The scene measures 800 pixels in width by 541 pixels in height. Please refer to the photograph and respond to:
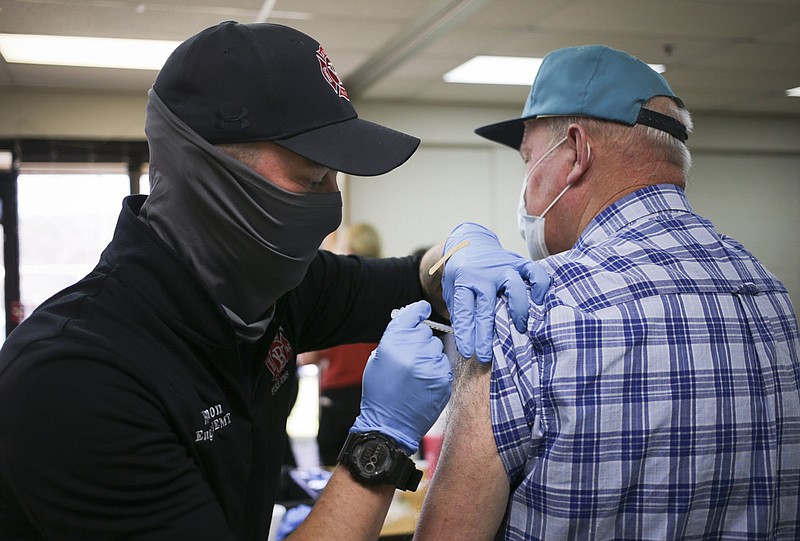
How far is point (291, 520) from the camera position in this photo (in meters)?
2.05

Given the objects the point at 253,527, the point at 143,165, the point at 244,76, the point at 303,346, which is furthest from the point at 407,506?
the point at 143,165

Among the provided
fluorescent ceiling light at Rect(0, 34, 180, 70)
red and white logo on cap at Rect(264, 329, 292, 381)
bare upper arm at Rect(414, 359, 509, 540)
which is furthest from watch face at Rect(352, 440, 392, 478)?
fluorescent ceiling light at Rect(0, 34, 180, 70)

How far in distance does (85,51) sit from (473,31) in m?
2.44

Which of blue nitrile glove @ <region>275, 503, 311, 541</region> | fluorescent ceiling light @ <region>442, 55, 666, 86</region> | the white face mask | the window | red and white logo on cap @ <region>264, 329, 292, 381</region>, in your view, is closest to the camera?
red and white logo on cap @ <region>264, 329, 292, 381</region>

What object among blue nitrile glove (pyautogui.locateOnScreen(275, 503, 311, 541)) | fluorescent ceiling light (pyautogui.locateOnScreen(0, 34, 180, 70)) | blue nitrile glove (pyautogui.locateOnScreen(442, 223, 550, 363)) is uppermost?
fluorescent ceiling light (pyautogui.locateOnScreen(0, 34, 180, 70))

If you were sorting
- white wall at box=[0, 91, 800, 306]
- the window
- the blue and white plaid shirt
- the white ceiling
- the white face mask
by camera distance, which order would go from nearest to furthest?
1. the blue and white plaid shirt
2. the white face mask
3. the white ceiling
4. white wall at box=[0, 91, 800, 306]
5. the window

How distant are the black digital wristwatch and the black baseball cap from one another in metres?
0.40

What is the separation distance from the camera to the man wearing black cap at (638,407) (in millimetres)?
1041

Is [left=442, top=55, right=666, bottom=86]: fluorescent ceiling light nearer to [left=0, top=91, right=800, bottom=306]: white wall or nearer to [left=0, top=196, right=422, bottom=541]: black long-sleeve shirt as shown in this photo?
[left=0, top=91, right=800, bottom=306]: white wall

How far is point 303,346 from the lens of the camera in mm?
1524

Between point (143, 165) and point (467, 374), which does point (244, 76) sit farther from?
point (143, 165)

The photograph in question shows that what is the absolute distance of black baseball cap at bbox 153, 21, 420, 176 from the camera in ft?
3.53

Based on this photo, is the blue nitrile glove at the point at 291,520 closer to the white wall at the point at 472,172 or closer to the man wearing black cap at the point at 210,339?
the man wearing black cap at the point at 210,339

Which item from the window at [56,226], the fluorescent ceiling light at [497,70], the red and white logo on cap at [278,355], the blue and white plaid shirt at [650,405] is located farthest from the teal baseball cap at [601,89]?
the window at [56,226]
